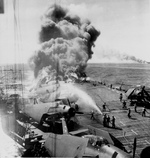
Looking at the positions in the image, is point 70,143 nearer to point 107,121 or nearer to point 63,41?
point 107,121

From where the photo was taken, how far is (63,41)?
79125 mm

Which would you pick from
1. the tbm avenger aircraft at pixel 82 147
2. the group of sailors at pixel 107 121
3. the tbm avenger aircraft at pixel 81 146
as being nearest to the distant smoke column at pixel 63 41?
the group of sailors at pixel 107 121

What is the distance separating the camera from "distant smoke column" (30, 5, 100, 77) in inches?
3002

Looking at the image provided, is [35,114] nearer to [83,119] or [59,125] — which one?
[59,125]

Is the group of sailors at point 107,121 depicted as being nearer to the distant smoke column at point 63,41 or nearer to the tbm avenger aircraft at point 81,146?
the tbm avenger aircraft at point 81,146

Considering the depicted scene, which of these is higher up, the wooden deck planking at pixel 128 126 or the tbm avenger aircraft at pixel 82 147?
the tbm avenger aircraft at pixel 82 147

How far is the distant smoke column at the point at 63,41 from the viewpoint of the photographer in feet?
250

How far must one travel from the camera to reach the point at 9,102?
36469mm

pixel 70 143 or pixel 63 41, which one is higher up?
pixel 63 41

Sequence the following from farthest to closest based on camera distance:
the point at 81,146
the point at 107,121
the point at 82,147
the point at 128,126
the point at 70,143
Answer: the point at 107,121 < the point at 128,126 < the point at 70,143 < the point at 81,146 < the point at 82,147

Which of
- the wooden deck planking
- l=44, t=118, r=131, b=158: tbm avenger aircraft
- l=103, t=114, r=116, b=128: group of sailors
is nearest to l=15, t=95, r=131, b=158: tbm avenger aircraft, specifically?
l=44, t=118, r=131, b=158: tbm avenger aircraft

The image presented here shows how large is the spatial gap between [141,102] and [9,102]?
22.7m

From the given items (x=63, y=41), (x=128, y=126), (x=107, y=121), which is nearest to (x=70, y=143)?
(x=107, y=121)

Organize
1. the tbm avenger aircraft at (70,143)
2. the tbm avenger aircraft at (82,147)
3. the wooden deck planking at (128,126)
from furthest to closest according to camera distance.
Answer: the wooden deck planking at (128,126) < the tbm avenger aircraft at (70,143) < the tbm avenger aircraft at (82,147)
